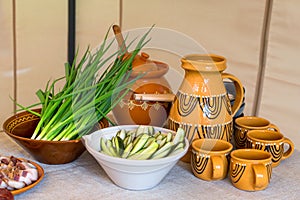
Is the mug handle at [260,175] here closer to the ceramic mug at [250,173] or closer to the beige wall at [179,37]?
the ceramic mug at [250,173]

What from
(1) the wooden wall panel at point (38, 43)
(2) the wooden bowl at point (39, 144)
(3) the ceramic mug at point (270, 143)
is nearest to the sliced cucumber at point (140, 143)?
(2) the wooden bowl at point (39, 144)

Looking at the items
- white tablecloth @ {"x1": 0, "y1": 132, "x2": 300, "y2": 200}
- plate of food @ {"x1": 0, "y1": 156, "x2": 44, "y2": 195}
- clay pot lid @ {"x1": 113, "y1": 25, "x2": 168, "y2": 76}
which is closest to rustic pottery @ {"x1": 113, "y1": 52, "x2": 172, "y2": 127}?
clay pot lid @ {"x1": 113, "y1": 25, "x2": 168, "y2": 76}

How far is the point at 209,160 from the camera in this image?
0.96m

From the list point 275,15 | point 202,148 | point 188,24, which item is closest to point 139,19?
point 188,24

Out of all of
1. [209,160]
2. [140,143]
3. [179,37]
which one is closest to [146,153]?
[140,143]

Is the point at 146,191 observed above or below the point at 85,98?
below

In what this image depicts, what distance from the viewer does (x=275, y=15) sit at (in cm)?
179

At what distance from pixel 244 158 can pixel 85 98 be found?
35cm

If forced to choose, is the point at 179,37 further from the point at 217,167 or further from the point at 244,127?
the point at 217,167

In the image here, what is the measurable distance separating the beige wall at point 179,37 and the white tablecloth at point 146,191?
260mm

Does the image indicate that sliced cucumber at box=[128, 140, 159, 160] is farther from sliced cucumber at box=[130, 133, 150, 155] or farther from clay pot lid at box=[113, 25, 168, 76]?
clay pot lid at box=[113, 25, 168, 76]

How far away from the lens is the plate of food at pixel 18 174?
34.1 inches

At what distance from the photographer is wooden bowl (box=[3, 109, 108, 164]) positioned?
3.19 feet

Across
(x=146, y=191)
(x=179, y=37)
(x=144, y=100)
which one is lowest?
(x=146, y=191)
